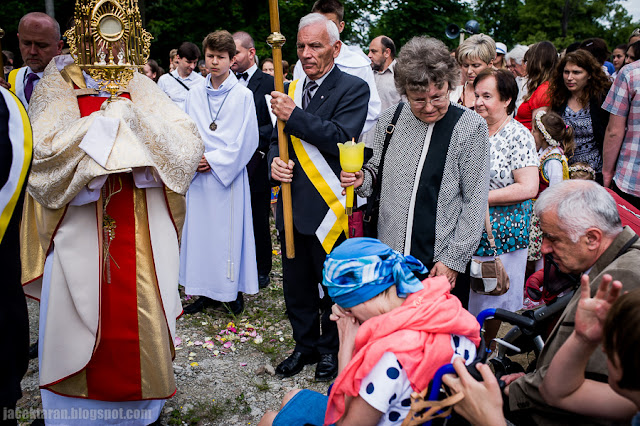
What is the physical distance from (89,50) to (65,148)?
1.82ft

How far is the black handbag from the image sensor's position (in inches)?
130

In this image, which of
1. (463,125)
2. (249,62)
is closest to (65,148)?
(463,125)

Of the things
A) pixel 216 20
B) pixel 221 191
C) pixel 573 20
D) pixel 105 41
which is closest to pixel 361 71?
pixel 221 191

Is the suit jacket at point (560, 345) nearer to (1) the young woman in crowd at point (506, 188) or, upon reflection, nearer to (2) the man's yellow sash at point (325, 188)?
(1) the young woman in crowd at point (506, 188)

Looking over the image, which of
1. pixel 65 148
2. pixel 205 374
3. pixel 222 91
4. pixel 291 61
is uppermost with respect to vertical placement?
pixel 291 61

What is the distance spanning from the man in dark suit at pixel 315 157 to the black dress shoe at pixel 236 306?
1144mm

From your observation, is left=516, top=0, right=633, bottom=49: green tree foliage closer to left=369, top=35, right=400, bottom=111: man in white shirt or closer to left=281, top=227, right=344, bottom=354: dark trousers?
left=369, top=35, right=400, bottom=111: man in white shirt

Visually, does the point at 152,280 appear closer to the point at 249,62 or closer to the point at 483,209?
the point at 483,209

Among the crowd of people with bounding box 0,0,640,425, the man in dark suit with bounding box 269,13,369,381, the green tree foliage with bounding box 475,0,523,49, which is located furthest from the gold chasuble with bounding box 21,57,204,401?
the green tree foliage with bounding box 475,0,523,49

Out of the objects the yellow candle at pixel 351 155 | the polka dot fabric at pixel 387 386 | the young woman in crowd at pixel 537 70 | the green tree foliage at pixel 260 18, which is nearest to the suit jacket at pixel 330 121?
the yellow candle at pixel 351 155

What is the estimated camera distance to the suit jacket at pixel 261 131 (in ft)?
17.4

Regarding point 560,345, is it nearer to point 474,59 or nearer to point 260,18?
point 474,59

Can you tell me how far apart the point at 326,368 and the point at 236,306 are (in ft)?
4.65

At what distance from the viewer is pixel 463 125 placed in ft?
10.1
